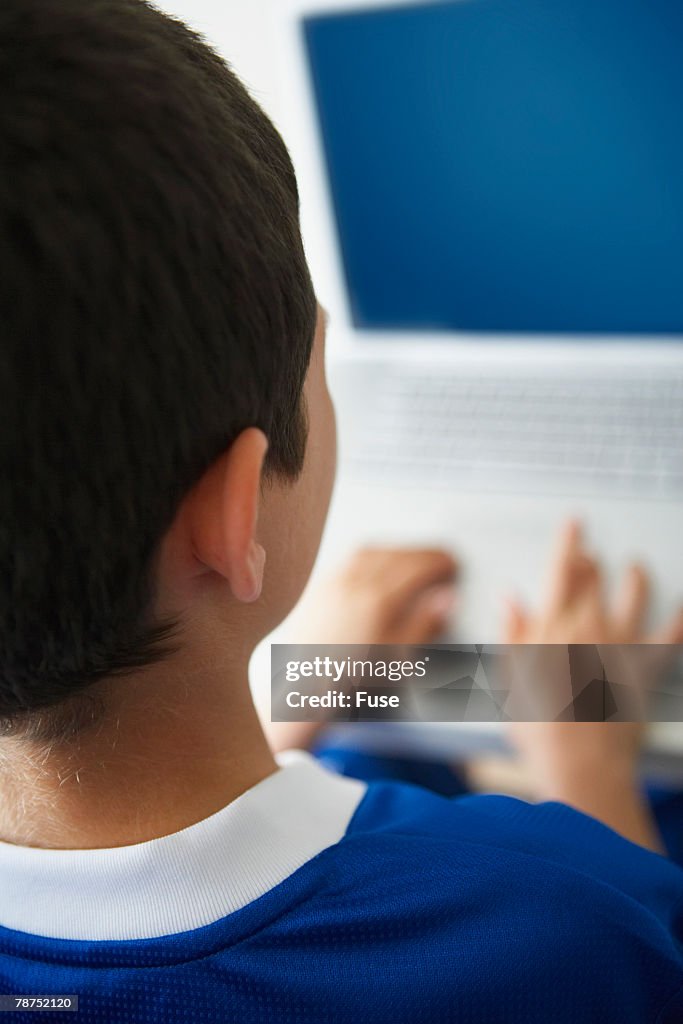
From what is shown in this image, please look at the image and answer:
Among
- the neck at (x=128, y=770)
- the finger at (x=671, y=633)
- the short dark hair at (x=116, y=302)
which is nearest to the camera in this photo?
the short dark hair at (x=116, y=302)

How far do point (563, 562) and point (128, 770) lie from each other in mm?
400

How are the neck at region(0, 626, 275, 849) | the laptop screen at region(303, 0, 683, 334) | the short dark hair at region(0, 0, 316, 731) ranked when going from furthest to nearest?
the laptop screen at region(303, 0, 683, 334), the neck at region(0, 626, 275, 849), the short dark hair at region(0, 0, 316, 731)

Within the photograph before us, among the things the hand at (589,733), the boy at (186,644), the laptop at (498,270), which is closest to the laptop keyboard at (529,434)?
the laptop at (498,270)

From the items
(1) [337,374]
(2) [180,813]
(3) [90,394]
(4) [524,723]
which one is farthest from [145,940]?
(1) [337,374]

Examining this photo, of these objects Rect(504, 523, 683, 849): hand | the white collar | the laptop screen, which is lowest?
Rect(504, 523, 683, 849): hand

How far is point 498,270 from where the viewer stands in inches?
36.6

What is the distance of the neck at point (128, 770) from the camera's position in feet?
1.42

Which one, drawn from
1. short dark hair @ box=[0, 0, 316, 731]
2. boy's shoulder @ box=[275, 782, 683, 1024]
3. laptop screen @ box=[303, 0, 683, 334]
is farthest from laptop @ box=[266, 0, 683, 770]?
short dark hair @ box=[0, 0, 316, 731]

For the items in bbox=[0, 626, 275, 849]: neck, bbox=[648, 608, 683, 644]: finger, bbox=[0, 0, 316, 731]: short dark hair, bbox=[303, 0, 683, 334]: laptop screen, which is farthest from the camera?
bbox=[303, 0, 683, 334]: laptop screen

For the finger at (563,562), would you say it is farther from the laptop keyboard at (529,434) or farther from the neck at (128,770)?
the neck at (128,770)

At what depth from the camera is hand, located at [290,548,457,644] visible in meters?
0.73

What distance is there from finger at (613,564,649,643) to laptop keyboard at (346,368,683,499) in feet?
0.29

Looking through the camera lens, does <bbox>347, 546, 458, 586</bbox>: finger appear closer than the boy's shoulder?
No

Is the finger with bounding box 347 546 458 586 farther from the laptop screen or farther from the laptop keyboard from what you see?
the laptop screen
